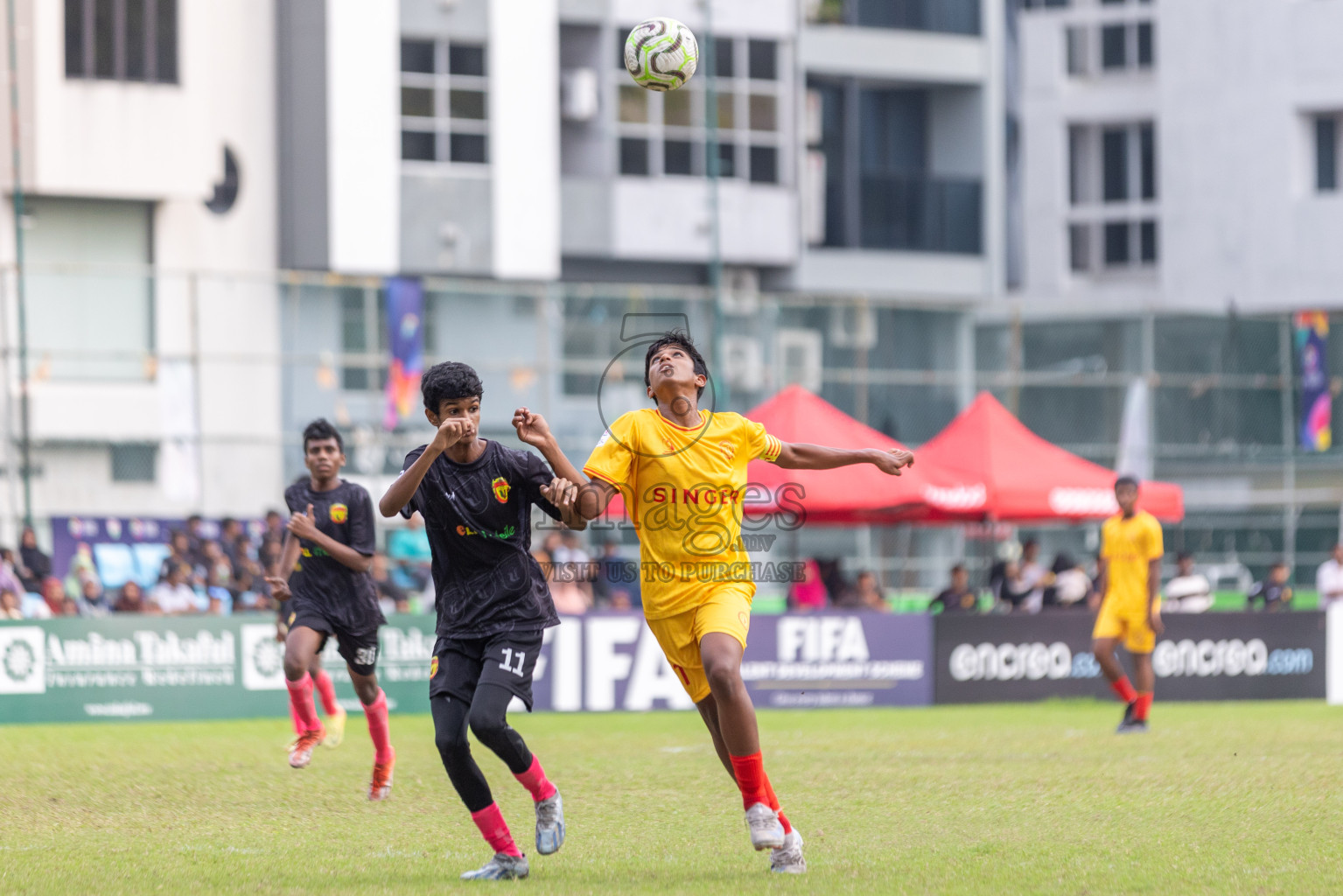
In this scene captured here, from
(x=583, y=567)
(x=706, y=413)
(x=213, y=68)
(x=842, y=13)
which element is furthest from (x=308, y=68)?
(x=706, y=413)

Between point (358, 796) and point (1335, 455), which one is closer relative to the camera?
point (358, 796)

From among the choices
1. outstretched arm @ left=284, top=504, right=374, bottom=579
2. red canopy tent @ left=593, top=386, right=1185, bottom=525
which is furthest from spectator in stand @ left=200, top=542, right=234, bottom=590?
outstretched arm @ left=284, top=504, right=374, bottom=579

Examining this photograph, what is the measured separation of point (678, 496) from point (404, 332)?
77.9 feet

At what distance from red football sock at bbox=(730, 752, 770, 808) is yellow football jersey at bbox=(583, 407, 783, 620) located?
70 cm

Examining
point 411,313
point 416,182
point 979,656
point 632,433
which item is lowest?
point 979,656

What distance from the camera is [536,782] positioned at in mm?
8367

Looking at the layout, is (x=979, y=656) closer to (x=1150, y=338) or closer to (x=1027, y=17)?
(x=1150, y=338)

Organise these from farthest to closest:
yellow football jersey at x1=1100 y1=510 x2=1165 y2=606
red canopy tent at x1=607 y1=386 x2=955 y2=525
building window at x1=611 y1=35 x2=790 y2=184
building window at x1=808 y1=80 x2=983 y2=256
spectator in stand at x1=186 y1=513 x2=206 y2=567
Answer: building window at x1=808 y1=80 x2=983 y2=256
building window at x1=611 y1=35 x2=790 y2=184
spectator in stand at x1=186 y1=513 x2=206 y2=567
red canopy tent at x1=607 y1=386 x2=955 y2=525
yellow football jersey at x1=1100 y1=510 x2=1165 y2=606

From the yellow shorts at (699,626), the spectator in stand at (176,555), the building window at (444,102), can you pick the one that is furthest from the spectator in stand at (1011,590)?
the yellow shorts at (699,626)

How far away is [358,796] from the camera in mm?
11555

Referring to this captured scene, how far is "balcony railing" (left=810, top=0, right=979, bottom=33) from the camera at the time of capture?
130ft

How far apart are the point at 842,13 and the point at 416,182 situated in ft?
34.1

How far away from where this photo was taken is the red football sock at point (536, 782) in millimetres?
8352

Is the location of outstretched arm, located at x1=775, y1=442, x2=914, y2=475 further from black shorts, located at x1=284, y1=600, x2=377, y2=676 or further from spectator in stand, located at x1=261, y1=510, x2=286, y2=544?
spectator in stand, located at x1=261, y1=510, x2=286, y2=544
